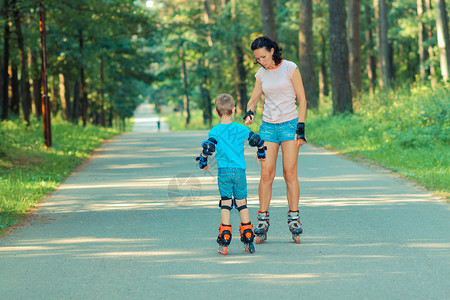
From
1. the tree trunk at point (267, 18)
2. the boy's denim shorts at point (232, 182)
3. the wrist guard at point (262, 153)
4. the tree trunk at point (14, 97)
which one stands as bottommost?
the boy's denim shorts at point (232, 182)

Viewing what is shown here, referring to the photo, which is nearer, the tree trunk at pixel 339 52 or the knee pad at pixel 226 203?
the knee pad at pixel 226 203

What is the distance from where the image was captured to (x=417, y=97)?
20828 mm

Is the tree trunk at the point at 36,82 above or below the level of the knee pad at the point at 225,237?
above

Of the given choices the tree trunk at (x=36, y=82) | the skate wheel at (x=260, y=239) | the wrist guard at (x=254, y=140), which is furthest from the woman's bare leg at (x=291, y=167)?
the tree trunk at (x=36, y=82)

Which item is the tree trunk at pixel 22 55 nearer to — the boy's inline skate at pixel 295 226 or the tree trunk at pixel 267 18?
the tree trunk at pixel 267 18

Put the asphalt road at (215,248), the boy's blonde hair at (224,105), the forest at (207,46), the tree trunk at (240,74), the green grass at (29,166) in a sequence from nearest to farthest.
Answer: the asphalt road at (215,248) < the boy's blonde hair at (224,105) < the green grass at (29,166) < the forest at (207,46) < the tree trunk at (240,74)

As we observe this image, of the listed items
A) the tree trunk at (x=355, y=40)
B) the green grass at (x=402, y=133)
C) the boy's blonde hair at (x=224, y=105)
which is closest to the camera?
the boy's blonde hair at (x=224, y=105)

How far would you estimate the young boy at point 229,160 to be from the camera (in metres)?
6.26

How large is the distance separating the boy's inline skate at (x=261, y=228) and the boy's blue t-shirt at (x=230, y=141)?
0.77 meters

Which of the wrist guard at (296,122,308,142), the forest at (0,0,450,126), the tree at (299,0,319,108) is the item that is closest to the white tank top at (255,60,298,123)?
the wrist guard at (296,122,308,142)

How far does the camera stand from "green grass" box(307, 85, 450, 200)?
12573 millimetres

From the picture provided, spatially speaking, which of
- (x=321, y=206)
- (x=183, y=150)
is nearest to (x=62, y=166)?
(x=183, y=150)

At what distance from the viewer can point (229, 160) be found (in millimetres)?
6363

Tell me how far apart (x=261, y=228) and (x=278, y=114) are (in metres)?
1.19
